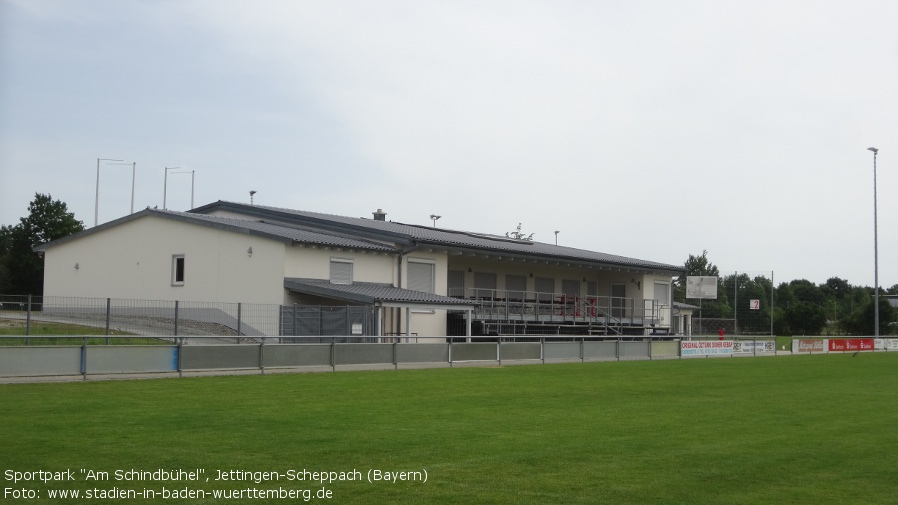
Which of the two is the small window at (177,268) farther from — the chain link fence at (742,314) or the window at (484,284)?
the chain link fence at (742,314)

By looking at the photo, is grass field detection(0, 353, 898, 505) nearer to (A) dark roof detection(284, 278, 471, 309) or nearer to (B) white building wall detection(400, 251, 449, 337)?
(A) dark roof detection(284, 278, 471, 309)

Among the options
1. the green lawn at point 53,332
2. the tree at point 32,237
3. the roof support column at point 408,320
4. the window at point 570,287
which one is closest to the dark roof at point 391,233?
the window at point 570,287

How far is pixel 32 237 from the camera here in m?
66.6

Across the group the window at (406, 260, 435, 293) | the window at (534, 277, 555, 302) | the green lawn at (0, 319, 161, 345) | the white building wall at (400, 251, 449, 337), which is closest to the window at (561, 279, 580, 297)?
the window at (534, 277, 555, 302)

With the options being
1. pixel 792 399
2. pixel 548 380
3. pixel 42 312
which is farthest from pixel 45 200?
pixel 792 399

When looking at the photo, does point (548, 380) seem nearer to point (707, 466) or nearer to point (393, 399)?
point (393, 399)

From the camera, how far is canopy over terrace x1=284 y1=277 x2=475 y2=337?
34656mm

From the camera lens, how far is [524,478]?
9.98 metres

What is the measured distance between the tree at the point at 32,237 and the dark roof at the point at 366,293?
102 feet

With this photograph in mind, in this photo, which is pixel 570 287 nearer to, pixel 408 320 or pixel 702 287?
pixel 702 287

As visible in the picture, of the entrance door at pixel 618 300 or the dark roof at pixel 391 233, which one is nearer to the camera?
the dark roof at pixel 391 233

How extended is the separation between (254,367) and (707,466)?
16.4m

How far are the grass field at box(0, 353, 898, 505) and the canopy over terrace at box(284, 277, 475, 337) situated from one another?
40.0ft

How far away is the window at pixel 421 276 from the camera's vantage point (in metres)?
41.1
